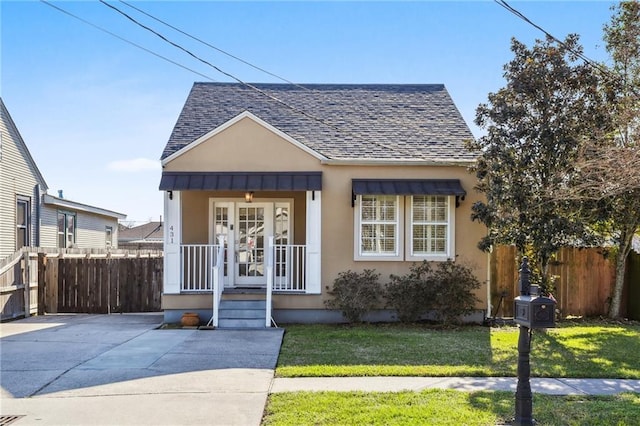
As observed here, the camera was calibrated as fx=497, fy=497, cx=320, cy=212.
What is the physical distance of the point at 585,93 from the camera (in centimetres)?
920

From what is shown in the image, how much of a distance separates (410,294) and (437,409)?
531cm

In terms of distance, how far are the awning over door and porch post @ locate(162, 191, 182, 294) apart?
3.83 meters

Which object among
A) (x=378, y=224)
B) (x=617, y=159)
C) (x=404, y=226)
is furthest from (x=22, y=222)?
(x=617, y=159)

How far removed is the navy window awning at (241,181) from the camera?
10578 millimetres

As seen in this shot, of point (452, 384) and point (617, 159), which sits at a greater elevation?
point (617, 159)

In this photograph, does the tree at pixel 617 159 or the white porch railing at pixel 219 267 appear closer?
the tree at pixel 617 159

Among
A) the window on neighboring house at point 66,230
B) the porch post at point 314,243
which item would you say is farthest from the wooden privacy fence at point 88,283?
the window on neighboring house at point 66,230

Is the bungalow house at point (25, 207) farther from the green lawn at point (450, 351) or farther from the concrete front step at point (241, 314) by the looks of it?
the green lawn at point (450, 351)

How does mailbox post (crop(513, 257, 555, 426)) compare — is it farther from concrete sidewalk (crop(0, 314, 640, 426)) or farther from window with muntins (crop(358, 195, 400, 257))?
window with muntins (crop(358, 195, 400, 257))

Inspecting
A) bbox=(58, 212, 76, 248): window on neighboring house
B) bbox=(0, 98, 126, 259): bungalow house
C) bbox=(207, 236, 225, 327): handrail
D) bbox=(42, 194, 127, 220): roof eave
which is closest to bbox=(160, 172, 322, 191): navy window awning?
bbox=(207, 236, 225, 327): handrail

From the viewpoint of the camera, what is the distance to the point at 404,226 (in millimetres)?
10930

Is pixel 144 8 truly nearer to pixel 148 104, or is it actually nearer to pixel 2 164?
pixel 148 104

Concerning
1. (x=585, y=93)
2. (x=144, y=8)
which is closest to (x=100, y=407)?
(x=144, y=8)

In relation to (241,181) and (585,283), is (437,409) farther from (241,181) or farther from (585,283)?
(585,283)
